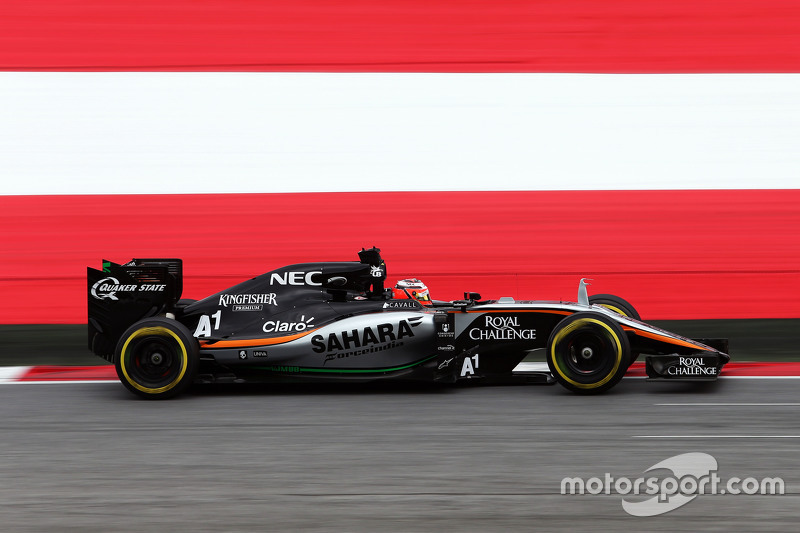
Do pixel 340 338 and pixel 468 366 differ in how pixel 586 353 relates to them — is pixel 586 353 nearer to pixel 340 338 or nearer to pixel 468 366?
pixel 468 366

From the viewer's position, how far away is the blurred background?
38.5ft

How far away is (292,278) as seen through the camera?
794 cm

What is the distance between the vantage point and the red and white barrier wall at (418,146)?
11750 mm

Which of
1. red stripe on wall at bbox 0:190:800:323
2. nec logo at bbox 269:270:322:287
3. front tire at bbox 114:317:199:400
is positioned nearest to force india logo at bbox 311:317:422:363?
nec logo at bbox 269:270:322:287

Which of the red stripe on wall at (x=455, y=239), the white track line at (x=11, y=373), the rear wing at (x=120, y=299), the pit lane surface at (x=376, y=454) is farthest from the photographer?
the red stripe on wall at (x=455, y=239)

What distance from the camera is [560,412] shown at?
6.78 metres

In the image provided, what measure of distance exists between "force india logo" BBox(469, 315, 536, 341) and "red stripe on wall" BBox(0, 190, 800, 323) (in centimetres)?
418

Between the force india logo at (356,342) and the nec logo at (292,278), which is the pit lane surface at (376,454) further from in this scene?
the nec logo at (292,278)

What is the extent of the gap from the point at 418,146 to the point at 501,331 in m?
5.01

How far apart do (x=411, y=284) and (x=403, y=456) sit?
3.50 meters

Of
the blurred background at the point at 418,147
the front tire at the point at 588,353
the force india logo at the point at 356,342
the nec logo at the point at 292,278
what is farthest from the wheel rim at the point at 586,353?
the blurred background at the point at 418,147

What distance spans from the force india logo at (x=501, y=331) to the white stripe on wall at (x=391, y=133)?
15.3 feet
